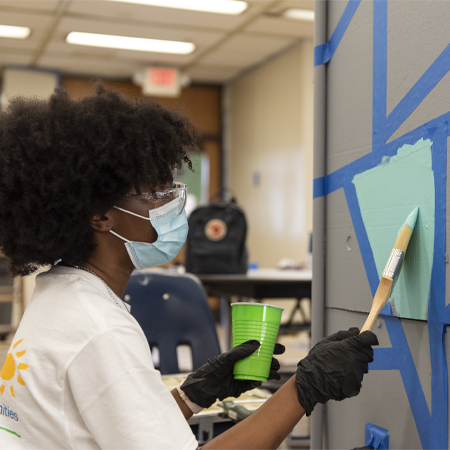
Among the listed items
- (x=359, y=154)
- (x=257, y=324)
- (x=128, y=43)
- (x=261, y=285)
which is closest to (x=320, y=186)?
(x=359, y=154)

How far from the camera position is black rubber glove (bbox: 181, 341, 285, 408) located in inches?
45.0

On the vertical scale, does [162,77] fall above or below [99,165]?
above

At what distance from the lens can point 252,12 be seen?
4.91 meters

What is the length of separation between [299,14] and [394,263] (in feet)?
14.5

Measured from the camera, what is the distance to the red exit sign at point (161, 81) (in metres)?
6.54

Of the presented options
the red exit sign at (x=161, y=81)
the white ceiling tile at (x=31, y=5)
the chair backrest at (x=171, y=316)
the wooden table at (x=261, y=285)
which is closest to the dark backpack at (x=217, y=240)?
the wooden table at (x=261, y=285)

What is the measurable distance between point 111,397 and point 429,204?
0.60 m

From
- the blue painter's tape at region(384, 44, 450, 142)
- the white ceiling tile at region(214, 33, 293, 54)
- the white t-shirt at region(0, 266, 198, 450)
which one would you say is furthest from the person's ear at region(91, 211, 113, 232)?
the white ceiling tile at region(214, 33, 293, 54)

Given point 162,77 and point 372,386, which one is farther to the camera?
point 162,77

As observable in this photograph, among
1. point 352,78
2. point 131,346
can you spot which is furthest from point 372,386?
point 352,78

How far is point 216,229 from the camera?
3428 millimetres

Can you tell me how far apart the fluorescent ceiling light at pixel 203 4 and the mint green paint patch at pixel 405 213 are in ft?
13.0

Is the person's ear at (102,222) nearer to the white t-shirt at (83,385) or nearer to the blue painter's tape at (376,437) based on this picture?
the white t-shirt at (83,385)

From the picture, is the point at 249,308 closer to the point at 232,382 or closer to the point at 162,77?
the point at 232,382
